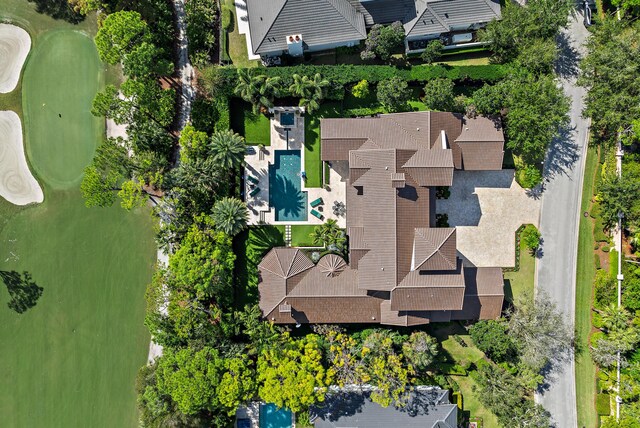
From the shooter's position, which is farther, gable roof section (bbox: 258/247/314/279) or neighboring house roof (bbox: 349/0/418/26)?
neighboring house roof (bbox: 349/0/418/26)

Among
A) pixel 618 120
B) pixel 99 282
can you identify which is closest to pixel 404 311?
pixel 618 120

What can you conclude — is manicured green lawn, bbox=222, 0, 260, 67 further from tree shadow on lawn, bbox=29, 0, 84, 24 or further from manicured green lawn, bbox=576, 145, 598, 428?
manicured green lawn, bbox=576, 145, 598, 428

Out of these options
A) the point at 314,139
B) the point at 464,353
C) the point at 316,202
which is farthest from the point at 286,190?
the point at 464,353

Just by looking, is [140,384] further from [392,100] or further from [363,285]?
[392,100]

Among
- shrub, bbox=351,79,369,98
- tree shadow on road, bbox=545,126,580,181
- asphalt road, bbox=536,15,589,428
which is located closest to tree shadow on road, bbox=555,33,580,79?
asphalt road, bbox=536,15,589,428

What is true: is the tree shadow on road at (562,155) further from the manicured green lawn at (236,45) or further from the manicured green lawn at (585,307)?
the manicured green lawn at (236,45)

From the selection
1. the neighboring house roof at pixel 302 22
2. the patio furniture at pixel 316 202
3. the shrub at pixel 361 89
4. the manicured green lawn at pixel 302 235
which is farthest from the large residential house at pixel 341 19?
the manicured green lawn at pixel 302 235
